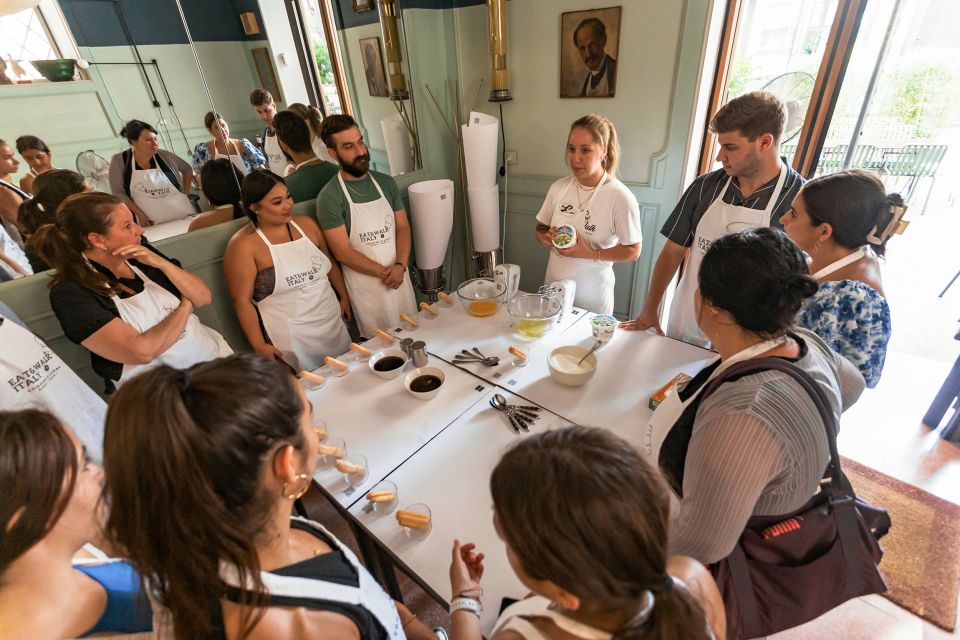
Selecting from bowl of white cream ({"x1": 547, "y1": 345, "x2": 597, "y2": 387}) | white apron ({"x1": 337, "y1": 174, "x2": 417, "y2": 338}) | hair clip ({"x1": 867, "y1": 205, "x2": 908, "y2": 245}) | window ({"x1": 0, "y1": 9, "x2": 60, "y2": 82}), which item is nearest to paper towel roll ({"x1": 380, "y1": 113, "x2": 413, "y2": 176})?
white apron ({"x1": 337, "y1": 174, "x2": 417, "y2": 338})

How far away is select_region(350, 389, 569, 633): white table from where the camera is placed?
992mm

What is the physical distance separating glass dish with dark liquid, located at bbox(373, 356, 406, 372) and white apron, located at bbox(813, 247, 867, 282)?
1.54 metres

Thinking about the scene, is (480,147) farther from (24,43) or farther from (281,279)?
(24,43)

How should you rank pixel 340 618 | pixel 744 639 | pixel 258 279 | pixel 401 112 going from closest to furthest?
pixel 340 618
pixel 744 639
pixel 258 279
pixel 401 112

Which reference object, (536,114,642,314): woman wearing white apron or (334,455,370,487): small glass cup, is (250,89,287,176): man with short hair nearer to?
(536,114,642,314): woman wearing white apron

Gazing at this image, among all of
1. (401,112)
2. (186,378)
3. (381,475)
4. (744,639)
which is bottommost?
(744,639)

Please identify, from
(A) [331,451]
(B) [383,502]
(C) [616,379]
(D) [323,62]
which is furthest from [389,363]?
(D) [323,62]

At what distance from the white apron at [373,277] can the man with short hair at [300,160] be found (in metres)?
0.34

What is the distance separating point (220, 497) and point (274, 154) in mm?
2369

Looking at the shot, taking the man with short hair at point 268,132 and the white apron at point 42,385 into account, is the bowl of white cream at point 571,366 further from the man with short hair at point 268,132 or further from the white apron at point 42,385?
the man with short hair at point 268,132

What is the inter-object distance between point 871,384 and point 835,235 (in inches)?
20.5

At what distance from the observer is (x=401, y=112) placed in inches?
119

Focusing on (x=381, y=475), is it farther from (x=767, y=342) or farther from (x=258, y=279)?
(x=258, y=279)

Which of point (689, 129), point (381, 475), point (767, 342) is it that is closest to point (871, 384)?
point (767, 342)
